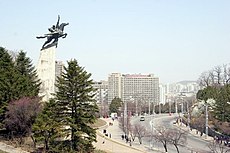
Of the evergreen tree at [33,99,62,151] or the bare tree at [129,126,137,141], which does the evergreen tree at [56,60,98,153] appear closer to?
the evergreen tree at [33,99,62,151]

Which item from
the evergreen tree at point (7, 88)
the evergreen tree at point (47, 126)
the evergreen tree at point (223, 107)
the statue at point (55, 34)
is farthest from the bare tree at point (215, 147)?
the statue at point (55, 34)

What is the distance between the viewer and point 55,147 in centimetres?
2848

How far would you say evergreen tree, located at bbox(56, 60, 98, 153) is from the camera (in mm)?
28359

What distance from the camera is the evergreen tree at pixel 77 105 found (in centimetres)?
2836

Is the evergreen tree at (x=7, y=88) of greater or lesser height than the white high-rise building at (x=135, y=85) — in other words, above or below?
below

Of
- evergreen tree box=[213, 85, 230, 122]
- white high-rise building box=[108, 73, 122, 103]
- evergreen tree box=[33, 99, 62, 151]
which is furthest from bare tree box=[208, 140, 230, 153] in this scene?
white high-rise building box=[108, 73, 122, 103]

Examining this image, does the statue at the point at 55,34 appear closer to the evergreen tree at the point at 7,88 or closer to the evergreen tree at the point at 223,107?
the evergreen tree at the point at 7,88

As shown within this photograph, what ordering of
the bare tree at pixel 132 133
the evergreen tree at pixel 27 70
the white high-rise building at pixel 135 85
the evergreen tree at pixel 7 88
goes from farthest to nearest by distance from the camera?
the white high-rise building at pixel 135 85, the bare tree at pixel 132 133, the evergreen tree at pixel 27 70, the evergreen tree at pixel 7 88

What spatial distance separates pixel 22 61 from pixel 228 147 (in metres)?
21.4

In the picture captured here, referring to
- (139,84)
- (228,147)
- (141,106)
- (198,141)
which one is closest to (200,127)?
(198,141)

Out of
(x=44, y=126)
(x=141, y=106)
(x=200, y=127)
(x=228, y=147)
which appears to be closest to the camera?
(x=44, y=126)

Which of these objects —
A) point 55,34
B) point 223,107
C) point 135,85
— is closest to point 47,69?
point 55,34

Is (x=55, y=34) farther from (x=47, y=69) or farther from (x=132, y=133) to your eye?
(x=132, y=133)

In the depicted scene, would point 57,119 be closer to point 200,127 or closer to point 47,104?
point 47,104
